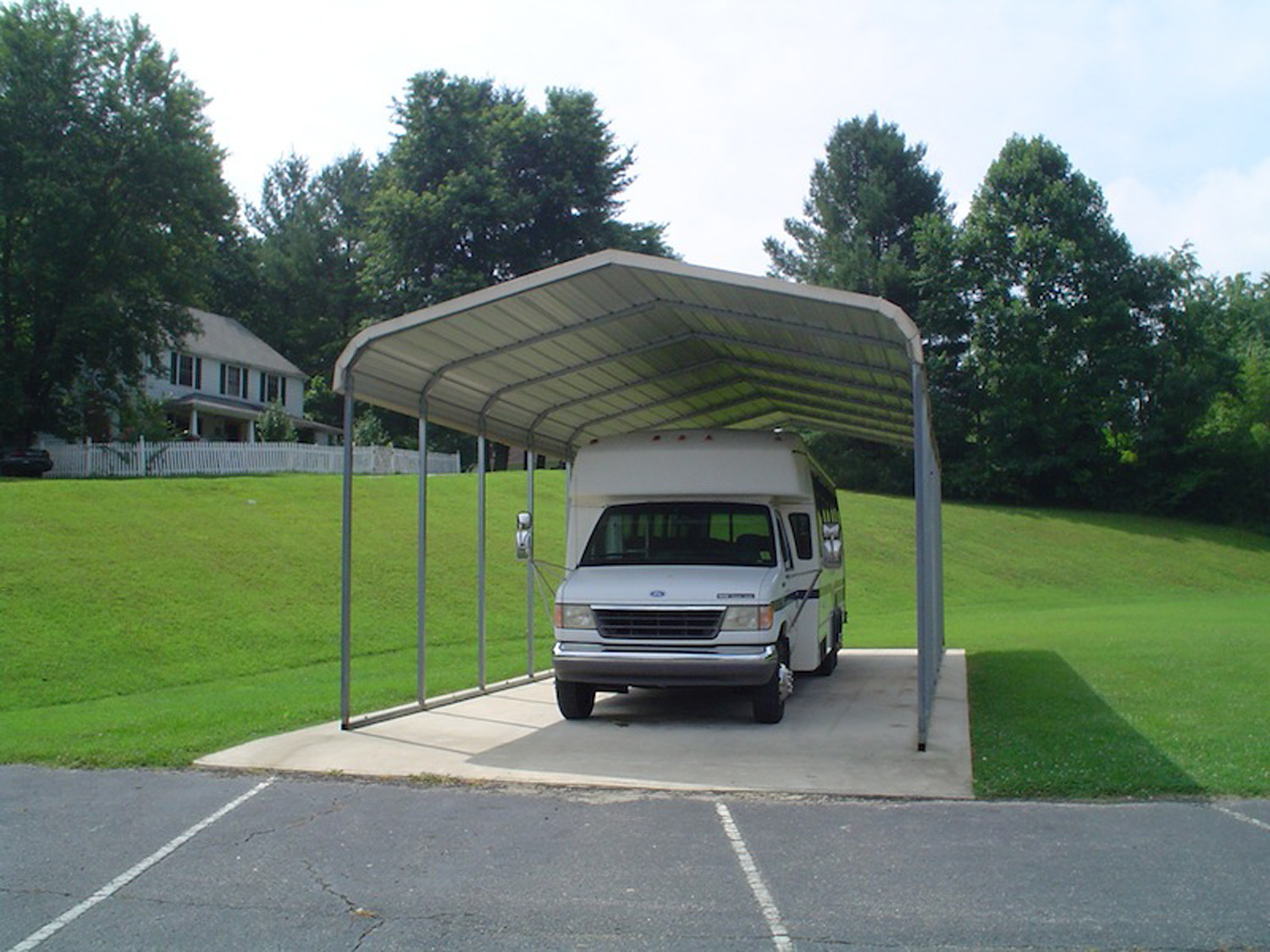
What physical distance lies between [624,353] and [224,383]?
4636 centimetres

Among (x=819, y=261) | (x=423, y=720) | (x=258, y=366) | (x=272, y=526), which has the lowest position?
(x=423, y=720)

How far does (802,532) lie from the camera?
12953 mm

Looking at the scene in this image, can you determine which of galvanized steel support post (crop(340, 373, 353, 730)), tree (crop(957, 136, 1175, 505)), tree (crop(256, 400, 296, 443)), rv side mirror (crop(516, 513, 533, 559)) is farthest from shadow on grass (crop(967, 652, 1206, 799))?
tree (crop(957, 136, 1175, 505))

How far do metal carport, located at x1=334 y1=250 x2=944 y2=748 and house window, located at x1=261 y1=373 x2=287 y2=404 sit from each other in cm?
4511

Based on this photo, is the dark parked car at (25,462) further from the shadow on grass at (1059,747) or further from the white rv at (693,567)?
the shadow on grass at (1059,747)

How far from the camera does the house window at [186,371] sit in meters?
52.3

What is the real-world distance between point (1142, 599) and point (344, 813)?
30.7 metres

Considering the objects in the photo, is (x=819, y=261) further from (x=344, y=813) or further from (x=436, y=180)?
(x=344, y=813)

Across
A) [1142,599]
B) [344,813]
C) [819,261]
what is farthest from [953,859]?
[819,261]

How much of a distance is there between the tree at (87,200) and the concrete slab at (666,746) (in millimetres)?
35234

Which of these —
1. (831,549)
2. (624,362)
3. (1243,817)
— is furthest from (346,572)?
(1243,817)

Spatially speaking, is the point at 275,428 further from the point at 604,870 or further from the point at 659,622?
the point at 604,870

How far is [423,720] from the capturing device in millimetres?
11930

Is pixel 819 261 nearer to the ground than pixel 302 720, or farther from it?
farther from it
